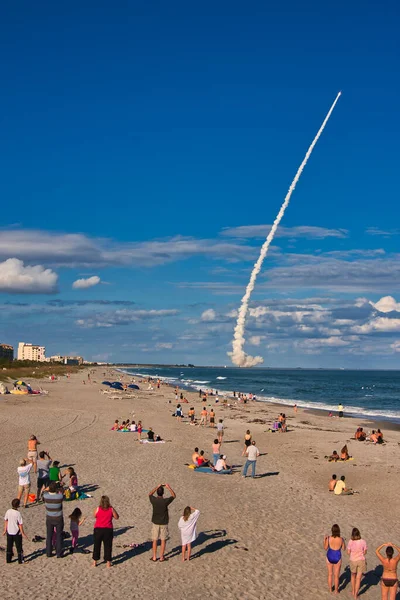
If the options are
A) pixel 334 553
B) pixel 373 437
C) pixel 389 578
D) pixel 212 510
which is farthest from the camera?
pixel 373 437

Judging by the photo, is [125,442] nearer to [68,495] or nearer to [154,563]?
[68,495]

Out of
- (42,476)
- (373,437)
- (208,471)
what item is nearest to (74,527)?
(42,476)

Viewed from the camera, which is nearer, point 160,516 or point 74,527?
point 160,516

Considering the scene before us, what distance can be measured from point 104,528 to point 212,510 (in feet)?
21.3

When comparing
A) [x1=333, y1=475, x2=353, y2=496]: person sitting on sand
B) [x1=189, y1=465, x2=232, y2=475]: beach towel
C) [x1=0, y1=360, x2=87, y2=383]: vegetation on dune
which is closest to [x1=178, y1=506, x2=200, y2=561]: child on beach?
[x1=333, y1=475, x2=353, y2=496]: person sitting on sand

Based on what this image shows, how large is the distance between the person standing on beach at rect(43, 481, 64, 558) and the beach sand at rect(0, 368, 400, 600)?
34cm

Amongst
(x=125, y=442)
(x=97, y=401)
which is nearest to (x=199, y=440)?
(x=125, y=442)

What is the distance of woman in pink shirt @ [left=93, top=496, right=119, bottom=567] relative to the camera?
13.1m

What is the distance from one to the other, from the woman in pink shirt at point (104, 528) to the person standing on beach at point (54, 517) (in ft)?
3.14

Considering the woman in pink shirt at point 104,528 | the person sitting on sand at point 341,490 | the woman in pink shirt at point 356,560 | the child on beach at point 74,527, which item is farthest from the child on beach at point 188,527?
the person sitting on sand at point 341,490

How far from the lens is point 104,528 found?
43.1ft

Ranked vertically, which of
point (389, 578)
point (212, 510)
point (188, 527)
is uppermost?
point (188, 527)

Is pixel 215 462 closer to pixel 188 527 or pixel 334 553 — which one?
pixel 188 527

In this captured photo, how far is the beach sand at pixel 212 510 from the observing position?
12703 mm
